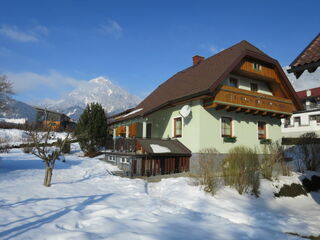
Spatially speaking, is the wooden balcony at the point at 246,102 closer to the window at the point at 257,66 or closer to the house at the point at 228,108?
the house at the point at 228,108

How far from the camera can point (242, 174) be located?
9.73 metres

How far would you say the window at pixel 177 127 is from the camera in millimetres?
15234

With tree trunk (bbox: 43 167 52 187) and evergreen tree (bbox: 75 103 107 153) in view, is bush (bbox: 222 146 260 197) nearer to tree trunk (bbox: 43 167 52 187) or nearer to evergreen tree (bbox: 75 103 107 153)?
tree trunk (bbox: 43 167 52 187)

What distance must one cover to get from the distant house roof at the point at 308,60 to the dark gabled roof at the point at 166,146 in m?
7.97

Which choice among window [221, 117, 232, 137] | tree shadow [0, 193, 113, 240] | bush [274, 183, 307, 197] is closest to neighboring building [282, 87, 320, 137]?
window [221, 117, 232, 137]

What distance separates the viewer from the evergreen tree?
20.3 m

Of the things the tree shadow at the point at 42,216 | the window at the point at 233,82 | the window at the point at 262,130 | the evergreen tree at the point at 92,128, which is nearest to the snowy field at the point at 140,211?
the tree shadow at the point at 42,216

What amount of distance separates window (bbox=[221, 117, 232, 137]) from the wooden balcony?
878 mm

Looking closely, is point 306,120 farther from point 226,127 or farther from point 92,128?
point 92,128

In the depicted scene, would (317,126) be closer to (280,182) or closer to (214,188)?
(280,182)

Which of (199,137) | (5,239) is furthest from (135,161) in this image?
(5,239)

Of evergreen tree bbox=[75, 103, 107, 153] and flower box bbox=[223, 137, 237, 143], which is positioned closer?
flower box bbox=[223, 137, 237, 143]

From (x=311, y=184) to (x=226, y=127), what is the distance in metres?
5.50

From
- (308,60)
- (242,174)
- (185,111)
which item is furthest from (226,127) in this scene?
(308,60)
